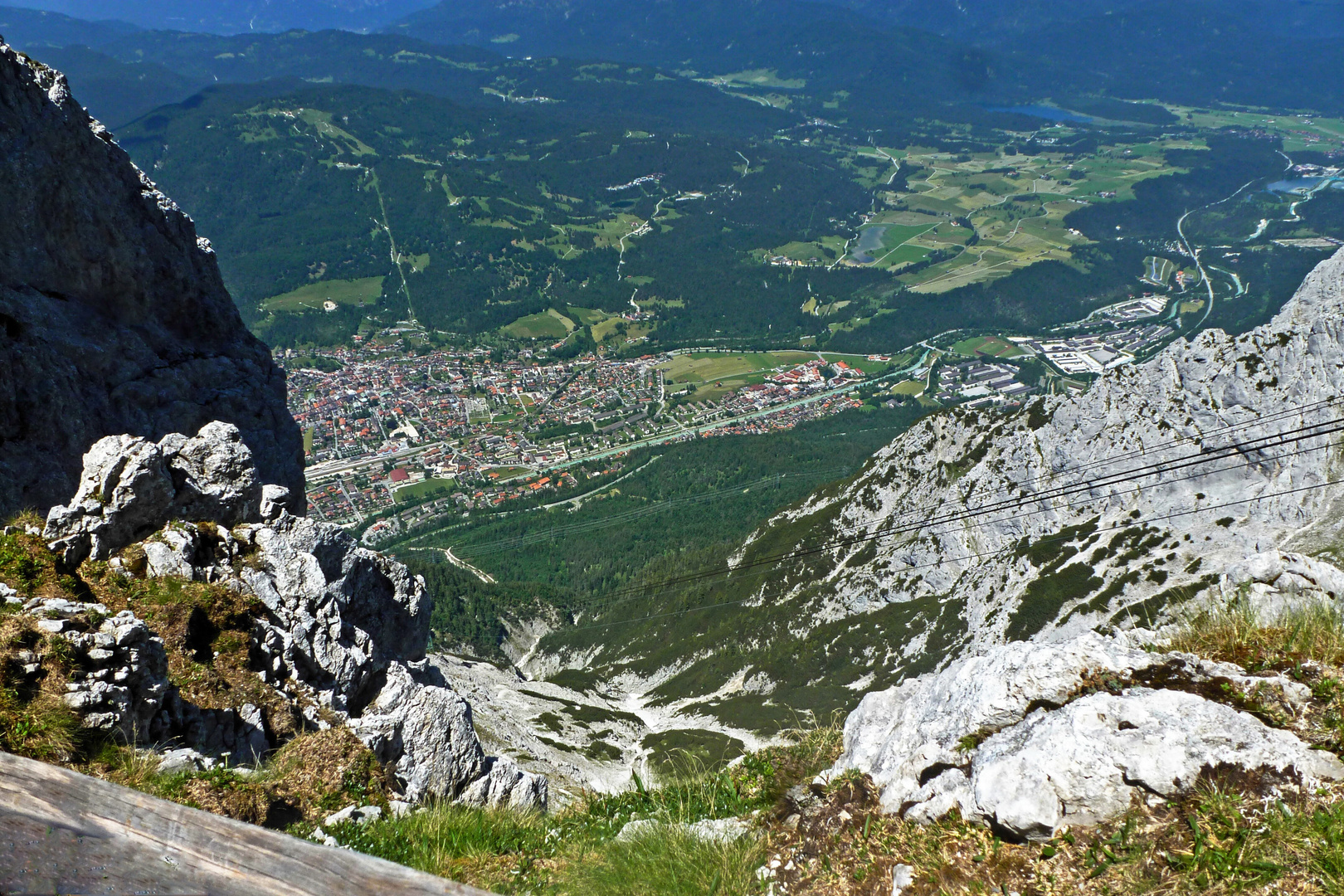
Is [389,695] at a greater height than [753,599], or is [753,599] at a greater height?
[389,695]

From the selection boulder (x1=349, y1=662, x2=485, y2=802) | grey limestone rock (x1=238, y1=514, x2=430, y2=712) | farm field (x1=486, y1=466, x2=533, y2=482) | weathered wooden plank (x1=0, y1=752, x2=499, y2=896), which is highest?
weathered wooden plank (x1=0, y1=752, x2=499, y2=896)

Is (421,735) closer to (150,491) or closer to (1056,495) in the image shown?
(150,491)

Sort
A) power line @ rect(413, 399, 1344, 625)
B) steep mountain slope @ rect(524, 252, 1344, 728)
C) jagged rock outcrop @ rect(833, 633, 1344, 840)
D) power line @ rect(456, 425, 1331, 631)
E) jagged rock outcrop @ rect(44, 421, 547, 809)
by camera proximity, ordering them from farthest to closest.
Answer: power line @ rect(456, 425, 1331, 631) < steep mountain slope @ rect(524, 252, 1344, 728) < power line @ rect(413, 399, 1344, 625) < jagged rock outcrop @ rect(44, 421, 547, 809) < jagged rock outcrop @ rect(833, 633, 1344, 840)

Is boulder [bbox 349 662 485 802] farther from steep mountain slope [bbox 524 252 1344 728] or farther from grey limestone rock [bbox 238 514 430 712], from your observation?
steep mountain slope [bbox 524 252 1344 728]

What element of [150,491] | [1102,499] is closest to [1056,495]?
[1102,499]

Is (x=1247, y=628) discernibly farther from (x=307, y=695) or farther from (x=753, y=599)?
(x=753, y=599)

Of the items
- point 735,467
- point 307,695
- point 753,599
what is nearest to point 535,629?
point 753,599

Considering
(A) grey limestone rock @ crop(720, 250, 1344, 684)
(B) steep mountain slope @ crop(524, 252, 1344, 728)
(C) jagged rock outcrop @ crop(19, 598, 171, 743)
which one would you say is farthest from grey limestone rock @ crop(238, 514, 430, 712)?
(A) grey limestone rock @ crop(720, 250, 1344, 684)


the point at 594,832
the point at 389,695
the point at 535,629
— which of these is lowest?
the point at 535,629
